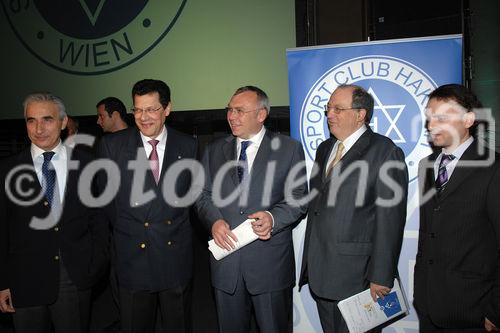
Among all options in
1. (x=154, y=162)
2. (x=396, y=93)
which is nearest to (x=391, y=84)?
(x=396, y=93)

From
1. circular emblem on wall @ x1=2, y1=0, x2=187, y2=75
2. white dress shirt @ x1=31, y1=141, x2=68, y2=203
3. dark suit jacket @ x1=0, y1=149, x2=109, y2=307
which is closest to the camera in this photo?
dark suit jacket @ x1=0, y1=149, x2=109, y2=307

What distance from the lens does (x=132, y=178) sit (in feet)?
7.64

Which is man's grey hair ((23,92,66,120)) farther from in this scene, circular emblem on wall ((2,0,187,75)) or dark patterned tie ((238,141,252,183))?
circular emblem on wall ((2,0,187,75))

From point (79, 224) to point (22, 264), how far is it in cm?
32

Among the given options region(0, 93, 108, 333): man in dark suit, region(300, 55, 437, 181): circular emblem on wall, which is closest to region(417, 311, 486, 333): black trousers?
region(300, 55, 437, 181): circular emblem on wall

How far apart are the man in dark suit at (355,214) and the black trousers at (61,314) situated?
124 centimetres

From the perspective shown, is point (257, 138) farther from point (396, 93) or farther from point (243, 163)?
point (396, 93)

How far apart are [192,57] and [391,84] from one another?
5.69 feet

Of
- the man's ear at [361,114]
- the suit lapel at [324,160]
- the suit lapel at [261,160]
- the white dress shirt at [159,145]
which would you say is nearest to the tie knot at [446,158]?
the man's ear at [361,114]

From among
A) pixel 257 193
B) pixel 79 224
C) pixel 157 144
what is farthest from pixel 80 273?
pixel 257 193

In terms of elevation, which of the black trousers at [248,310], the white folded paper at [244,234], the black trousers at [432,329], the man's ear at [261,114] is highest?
the man's ear at [261,114]

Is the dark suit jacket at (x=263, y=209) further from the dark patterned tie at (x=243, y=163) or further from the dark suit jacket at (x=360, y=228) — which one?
the dark suit jacket at (x=360, y=228)

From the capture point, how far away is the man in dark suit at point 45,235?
78.4 inches

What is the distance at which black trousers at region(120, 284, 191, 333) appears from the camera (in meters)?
2.31
